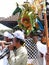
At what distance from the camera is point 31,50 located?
74.5 inches

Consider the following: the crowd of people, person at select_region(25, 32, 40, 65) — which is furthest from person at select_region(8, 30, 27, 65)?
person at select_region(25, 32, 40, 65)

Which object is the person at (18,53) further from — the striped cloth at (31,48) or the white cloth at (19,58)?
the striped cloth at (31,48)

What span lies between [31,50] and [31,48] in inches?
0.7

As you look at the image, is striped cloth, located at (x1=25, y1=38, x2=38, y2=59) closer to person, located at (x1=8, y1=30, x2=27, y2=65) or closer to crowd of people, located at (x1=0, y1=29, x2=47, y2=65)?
crowd of people, located at (x1=0, y1=29, x2=47, y2=65)

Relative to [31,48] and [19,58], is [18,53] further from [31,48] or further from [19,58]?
[31,48]

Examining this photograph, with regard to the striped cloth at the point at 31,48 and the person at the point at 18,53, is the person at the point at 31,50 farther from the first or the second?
the person at the point at 18,53

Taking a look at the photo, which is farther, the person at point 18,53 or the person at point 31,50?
the person at point 31,50

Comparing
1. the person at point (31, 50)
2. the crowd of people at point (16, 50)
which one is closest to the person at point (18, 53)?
the crowd of people at point (16, 50)

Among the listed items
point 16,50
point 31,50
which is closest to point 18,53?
point 16,50

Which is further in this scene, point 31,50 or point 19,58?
point 31,50

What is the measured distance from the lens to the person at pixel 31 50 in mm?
1878

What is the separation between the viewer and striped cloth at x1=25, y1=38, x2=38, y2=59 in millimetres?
1881

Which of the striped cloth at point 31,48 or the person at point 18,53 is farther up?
the person at point 18,53

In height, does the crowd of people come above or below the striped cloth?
above
